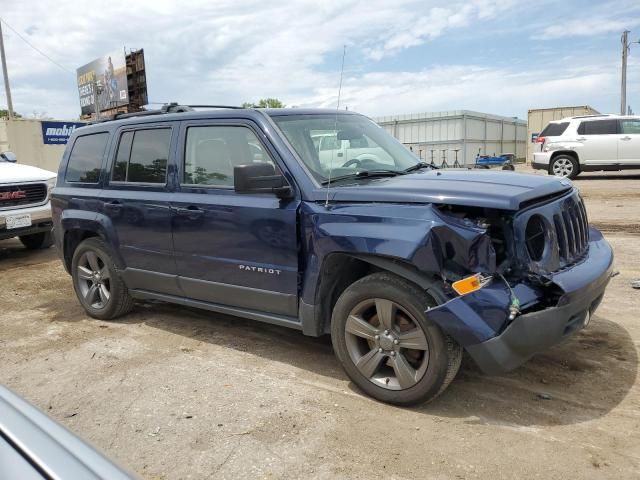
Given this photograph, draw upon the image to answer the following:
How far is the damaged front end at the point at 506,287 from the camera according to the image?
297 centimetres

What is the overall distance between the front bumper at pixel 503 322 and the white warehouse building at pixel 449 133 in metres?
25.3

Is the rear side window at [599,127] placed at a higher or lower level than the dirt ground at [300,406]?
higher

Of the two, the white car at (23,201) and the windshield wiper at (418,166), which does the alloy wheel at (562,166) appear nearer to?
the windshield wiper at (418,166)

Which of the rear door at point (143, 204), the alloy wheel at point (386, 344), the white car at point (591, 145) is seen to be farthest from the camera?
the white car at point (591, 145)

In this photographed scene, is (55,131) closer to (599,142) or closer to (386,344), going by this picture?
(599,142)

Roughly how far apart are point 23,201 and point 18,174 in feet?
1.72

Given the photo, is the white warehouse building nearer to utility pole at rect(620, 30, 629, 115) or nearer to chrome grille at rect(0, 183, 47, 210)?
utility pole at rect(620, 30, 629, 115)

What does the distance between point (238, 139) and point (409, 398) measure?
228 centimetres

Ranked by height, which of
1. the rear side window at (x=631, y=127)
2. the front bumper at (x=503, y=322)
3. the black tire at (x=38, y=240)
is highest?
the rear side window at (x=631, y=127)

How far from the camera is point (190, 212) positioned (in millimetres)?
4336

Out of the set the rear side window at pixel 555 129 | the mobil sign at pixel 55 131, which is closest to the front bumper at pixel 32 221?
the rear side window at pixel 555 129

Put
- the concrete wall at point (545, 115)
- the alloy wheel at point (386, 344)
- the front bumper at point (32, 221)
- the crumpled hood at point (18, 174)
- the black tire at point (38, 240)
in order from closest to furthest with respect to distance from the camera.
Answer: the alloy wheel at point (386, 344) → the front bumper at point (32, 221) → the crumpled hood at point (18, 174) → the black tire at point (38, 240) → the concrete wall at point (545, 115)

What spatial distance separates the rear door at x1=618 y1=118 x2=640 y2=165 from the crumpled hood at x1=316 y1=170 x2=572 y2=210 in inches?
527

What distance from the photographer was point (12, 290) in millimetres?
6887
